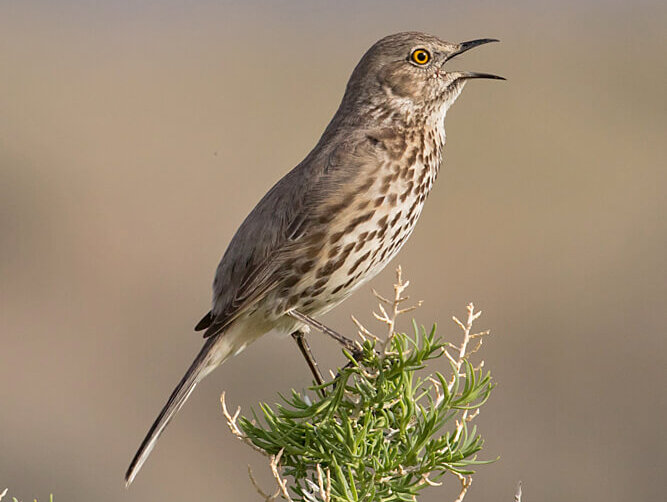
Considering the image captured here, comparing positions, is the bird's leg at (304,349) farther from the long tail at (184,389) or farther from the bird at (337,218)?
the long tail at (184,389)

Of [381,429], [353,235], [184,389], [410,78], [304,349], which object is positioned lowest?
[381,429]

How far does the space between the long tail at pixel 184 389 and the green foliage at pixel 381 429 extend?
1.30m

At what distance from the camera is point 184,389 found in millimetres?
5609

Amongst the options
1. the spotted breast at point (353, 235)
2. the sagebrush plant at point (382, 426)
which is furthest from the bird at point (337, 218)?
the sagebrush plant at point (382, 426)

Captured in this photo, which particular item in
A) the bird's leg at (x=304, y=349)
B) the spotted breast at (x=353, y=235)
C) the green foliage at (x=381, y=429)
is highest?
the spotted breast at (x=353, y=235)

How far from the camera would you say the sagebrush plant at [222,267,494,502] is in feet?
12.4

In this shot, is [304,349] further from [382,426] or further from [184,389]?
[382,426]

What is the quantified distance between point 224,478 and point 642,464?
240 inches

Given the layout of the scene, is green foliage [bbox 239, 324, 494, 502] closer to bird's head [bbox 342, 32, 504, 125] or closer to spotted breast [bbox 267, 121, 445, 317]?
spotted breast [bbox 267, 121, 445, 317]

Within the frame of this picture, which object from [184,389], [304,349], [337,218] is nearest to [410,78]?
[337,218]

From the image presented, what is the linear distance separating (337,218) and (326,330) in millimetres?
655

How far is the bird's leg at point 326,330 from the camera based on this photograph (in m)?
4.69

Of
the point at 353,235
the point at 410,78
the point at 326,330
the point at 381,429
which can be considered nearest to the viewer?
the point at 381,429

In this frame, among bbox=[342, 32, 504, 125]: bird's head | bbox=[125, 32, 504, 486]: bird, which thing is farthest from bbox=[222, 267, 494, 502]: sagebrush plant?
bbox=[342, 32, 504, 125]: bird's head
